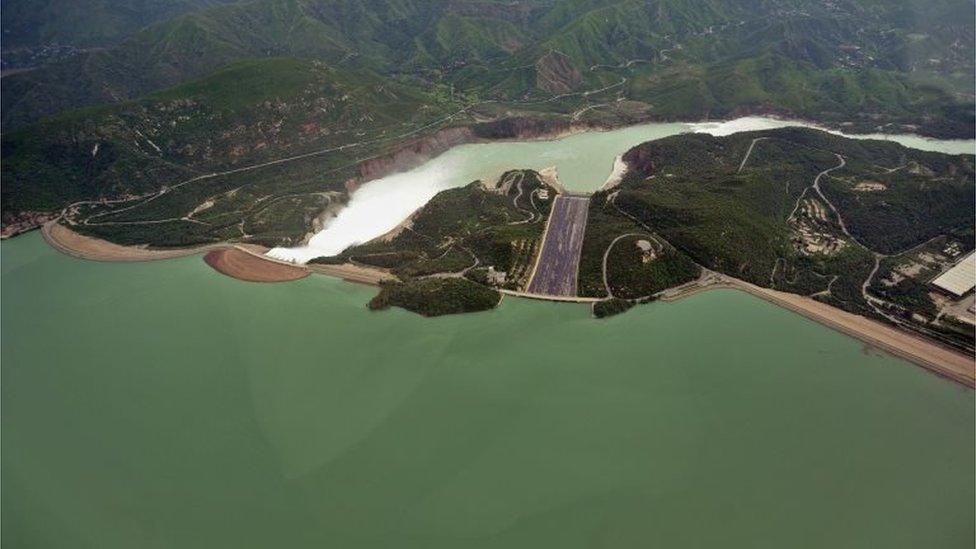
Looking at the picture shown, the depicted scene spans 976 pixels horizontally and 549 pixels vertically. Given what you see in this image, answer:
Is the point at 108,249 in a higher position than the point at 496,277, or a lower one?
higher

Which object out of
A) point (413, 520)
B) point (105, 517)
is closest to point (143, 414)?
point (105, 517)

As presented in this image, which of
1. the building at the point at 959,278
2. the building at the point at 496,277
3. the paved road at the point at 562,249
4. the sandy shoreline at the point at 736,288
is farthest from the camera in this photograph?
the building at the point at 496,277

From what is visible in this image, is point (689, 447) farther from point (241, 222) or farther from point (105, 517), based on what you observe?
point (241, 222)

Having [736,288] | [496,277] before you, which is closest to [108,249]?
[496,277]

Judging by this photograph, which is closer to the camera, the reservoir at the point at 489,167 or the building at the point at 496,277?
the building at the point at 496,277

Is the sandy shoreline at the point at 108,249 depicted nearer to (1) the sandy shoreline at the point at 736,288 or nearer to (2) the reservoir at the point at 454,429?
(1) the sandy shoreline at the point at 736,288

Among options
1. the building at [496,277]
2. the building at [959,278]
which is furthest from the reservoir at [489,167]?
the building at [959,278]

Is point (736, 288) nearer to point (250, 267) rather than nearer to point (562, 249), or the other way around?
point (562, 249)
